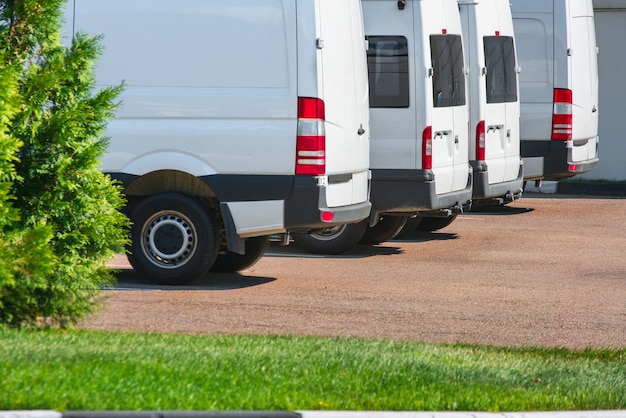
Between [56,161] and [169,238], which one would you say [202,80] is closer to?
[169,238]

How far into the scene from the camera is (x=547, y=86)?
19.2 meters

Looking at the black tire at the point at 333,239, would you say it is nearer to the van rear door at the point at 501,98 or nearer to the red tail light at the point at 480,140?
the red tail light at the point at 480,140

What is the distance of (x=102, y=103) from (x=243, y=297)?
A: 9.93 ft

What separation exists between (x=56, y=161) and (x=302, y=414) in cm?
288

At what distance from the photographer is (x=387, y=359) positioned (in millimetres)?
7816

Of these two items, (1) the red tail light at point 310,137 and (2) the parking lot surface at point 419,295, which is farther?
(1) the red tail light at point 310,137

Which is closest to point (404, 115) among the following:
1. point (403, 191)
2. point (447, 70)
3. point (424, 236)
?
point (403, 191)

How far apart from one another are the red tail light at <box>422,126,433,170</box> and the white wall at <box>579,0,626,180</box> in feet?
40.7

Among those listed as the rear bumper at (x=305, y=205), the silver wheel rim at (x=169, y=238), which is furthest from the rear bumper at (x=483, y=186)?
the silver wheel rim at (x=169, y=238)

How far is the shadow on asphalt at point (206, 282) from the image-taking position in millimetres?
11570

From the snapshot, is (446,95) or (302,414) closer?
(302,414)

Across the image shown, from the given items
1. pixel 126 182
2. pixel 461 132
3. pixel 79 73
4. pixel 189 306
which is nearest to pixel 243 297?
pixel 189 306

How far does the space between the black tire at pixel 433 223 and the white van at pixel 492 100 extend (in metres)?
0.42

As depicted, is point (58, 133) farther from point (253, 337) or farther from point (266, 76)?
point (266, 76)
